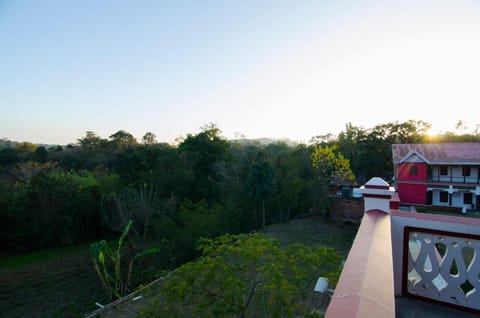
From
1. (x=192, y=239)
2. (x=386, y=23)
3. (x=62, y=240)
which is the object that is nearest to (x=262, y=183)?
(x=192, y=239)

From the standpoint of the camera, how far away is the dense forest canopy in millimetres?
9680

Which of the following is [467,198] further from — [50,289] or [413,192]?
[50,289]

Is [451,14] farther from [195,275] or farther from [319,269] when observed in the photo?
[195,275]

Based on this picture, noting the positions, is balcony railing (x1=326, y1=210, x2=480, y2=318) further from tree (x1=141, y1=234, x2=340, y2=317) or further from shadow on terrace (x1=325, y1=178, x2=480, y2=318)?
tree (x1=141, y1=234, x2=340, y2=317)

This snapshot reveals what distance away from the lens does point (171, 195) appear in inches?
472

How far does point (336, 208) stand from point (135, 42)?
11.1 metres

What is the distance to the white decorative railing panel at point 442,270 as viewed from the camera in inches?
63.3

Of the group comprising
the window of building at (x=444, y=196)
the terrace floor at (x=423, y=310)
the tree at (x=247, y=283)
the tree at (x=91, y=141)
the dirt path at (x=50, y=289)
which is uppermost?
the tree at (x=91, y=141)

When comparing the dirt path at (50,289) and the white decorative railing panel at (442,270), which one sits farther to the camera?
the dirt path at (50,289)

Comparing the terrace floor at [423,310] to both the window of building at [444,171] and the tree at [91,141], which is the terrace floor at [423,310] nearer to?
the window of building at [444,171]

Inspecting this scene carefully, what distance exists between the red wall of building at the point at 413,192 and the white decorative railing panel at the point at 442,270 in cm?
1268

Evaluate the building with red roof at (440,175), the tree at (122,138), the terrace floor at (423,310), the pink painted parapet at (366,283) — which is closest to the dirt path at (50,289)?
the terrace floor at (423,310)

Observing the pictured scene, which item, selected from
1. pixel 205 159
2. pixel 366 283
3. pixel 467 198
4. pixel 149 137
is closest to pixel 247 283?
pixel 366 283

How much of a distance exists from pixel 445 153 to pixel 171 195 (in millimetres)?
14158
